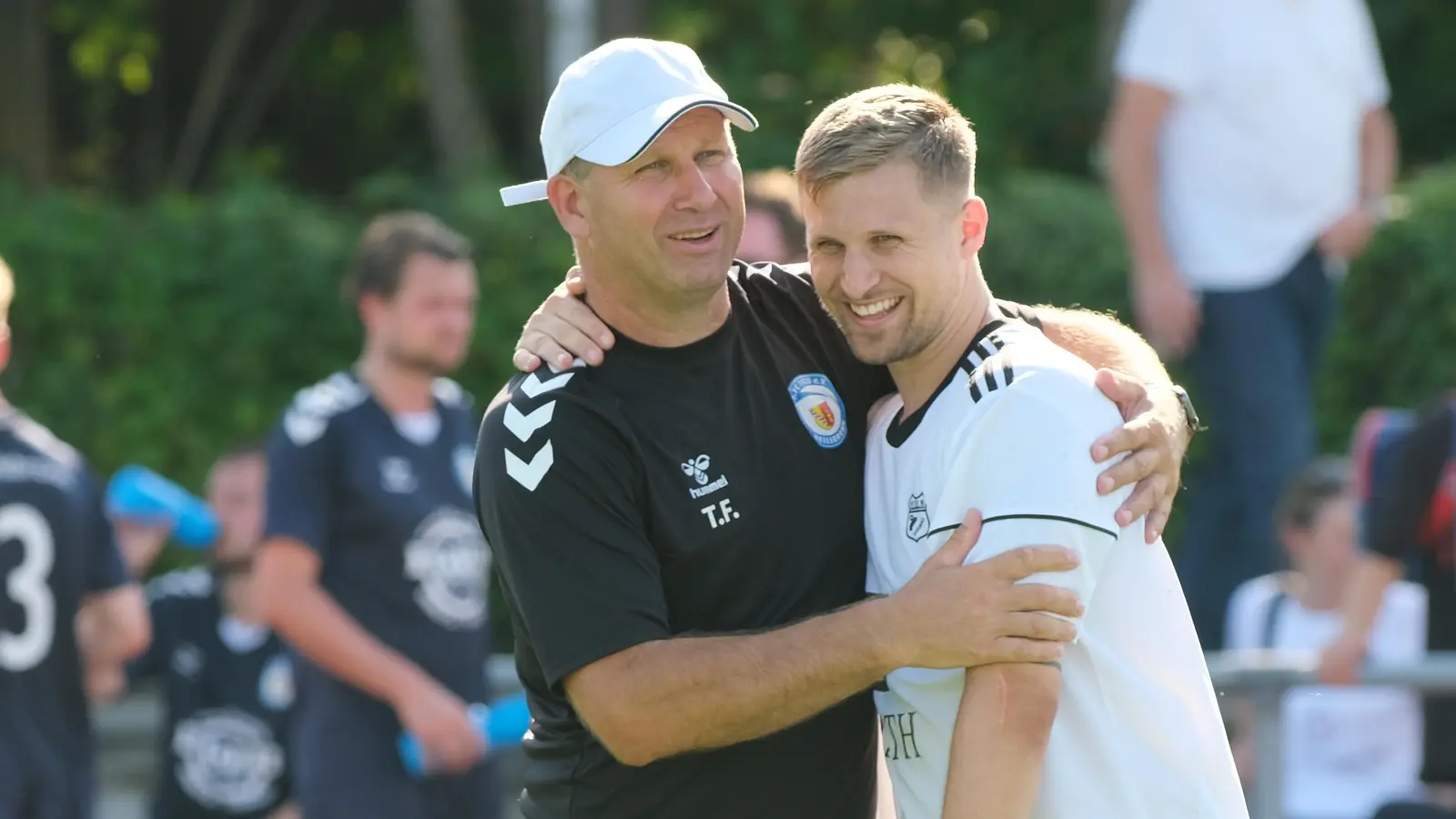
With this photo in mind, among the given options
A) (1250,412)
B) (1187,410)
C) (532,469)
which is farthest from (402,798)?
(1187,410)

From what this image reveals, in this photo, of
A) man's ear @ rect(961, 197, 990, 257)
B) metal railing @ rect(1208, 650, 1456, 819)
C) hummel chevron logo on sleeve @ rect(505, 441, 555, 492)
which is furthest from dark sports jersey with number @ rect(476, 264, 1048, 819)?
metal railing @ rect(1208, 650, 1456, 819)

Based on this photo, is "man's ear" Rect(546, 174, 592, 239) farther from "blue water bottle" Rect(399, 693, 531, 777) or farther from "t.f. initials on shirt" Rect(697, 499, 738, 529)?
"blue water bottle" Rect(399, 693, 531, 777)

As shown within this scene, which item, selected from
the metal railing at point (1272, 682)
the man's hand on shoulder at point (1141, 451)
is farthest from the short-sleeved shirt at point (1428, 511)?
the man's hand on shoulder at point (1141, 451)

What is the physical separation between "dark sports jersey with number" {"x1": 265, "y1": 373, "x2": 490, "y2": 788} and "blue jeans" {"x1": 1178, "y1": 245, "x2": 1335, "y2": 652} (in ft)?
7.64

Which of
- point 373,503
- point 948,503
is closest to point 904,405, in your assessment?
point 948,503

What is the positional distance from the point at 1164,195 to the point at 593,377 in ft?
11.4

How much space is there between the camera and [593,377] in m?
3.61

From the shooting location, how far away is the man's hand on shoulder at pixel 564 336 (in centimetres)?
362

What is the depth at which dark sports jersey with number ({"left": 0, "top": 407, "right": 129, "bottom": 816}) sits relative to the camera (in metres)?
5.94

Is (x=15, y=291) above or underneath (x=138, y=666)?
above

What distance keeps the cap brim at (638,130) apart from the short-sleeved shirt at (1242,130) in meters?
3.22

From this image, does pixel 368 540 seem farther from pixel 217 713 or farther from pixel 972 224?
pixel 972 224

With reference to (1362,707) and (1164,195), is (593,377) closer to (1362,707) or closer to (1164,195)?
(1164,195)

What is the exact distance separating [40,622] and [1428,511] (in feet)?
13.3
